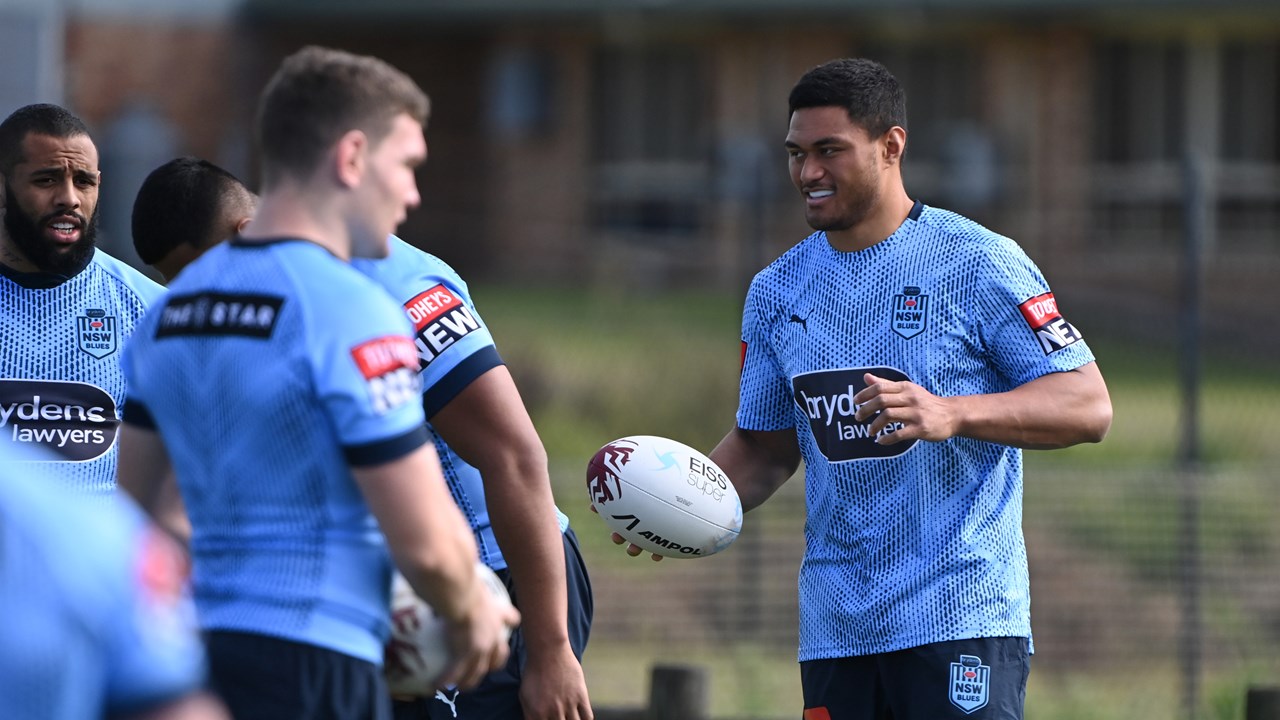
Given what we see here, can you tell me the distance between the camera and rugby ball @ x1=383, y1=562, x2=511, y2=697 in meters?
3.12

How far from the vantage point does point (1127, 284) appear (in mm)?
18109

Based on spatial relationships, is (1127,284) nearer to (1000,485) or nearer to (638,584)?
(638,584)

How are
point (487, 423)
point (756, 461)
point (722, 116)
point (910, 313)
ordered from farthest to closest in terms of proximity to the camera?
point (722, 116), point (756, 461), point (910, 313), point (487, 423)

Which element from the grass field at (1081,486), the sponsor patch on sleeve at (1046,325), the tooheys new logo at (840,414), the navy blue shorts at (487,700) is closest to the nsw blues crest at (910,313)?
the tooheys new logo at (840,414)

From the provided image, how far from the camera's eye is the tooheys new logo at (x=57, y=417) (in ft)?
15.1

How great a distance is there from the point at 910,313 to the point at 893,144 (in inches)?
19.7

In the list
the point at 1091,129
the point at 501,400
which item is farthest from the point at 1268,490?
the point at 1091,129

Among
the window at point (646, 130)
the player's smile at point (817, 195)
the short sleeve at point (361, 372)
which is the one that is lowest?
the short sleeve at point (361, 372)

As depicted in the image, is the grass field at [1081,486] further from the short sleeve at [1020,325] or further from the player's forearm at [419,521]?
the player's forearm at [419,521]

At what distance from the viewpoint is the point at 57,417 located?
463 centimetres

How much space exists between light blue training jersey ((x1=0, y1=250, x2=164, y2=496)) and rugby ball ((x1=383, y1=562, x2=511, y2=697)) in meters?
1.75

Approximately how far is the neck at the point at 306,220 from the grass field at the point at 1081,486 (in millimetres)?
4442

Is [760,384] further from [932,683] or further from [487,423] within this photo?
[487,423]

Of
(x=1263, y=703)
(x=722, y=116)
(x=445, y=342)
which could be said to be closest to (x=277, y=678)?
(x=445, y=342)
